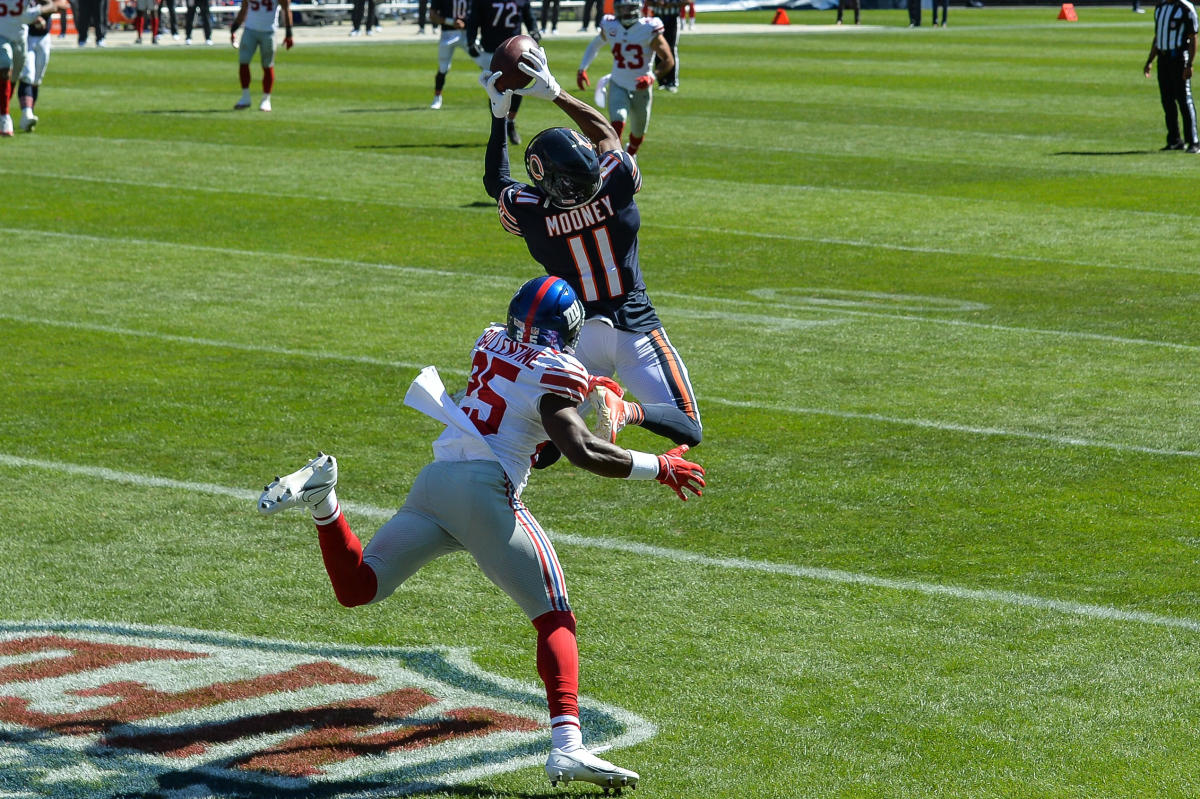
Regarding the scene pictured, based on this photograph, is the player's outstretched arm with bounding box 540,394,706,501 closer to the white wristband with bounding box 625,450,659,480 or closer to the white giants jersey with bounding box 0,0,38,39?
the white wristband with bounding box 625,450,659,480

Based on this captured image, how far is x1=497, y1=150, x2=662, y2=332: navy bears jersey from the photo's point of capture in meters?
7.06

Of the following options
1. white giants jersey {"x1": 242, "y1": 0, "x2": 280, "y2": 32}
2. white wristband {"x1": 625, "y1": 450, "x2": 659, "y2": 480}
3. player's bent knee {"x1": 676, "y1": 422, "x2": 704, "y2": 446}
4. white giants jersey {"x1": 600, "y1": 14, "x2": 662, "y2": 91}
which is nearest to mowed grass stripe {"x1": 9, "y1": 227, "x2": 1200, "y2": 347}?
player's bent knee {"x1": 676, "y1": 422, "x2": 704, "y2": 446}

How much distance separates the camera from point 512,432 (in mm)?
4957

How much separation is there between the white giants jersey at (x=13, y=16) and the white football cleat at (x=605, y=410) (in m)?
15.6

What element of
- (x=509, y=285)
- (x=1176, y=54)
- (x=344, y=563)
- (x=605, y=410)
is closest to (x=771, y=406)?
(x=509, y=285)

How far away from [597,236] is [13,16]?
1415cm

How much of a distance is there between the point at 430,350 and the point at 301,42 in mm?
30243

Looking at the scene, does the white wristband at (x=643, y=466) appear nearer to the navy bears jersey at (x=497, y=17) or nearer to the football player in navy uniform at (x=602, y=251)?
the football player in navy uniform at (x=602, y=251)

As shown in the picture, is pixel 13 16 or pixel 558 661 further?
pixel 13 16

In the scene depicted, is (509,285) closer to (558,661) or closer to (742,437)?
(742,437)

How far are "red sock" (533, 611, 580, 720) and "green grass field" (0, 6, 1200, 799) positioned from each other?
255 mm

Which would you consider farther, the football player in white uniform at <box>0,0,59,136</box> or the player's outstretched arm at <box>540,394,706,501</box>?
the football player in white uniform at <box>0,0,59,136</box>

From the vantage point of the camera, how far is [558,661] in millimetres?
4770

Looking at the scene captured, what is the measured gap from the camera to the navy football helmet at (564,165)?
6516mm
